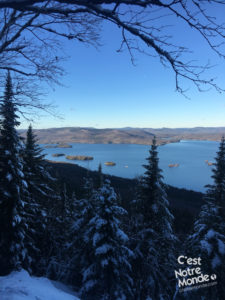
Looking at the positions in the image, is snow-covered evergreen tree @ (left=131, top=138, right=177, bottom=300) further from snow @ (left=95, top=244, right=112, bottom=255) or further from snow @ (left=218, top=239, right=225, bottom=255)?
snow @ (left=95, top=244, right=112, bottom=255)

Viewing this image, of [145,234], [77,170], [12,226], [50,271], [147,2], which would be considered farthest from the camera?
[77,170]

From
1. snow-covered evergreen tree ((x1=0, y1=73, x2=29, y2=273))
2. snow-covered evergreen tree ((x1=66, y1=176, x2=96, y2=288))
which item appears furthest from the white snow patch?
snow-covered evergreen tree ((x1=0, y1=73, x2=29, y2=273))

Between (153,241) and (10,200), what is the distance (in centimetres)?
649

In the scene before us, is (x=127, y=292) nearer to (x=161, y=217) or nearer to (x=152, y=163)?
(x=161, y=217)

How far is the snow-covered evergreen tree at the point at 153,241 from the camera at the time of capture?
7.35m

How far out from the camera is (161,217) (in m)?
7.85

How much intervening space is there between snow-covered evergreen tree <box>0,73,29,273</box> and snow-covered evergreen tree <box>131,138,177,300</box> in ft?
16.6

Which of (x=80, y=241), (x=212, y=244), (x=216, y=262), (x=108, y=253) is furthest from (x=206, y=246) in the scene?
(x=80, y=241)

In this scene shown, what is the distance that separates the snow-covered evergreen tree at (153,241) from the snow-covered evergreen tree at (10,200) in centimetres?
505

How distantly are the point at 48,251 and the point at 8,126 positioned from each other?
7610 mm

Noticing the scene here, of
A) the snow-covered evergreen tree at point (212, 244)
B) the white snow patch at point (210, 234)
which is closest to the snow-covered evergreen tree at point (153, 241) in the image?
the snow-covered evergreen tree at point (212, 244)

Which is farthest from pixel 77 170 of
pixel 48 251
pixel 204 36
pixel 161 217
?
pixel 204 36

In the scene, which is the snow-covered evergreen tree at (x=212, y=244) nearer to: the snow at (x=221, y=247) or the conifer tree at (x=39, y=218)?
the snow at (x=221, y=247)

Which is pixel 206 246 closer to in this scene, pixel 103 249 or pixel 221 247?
→ pixel 221 247
